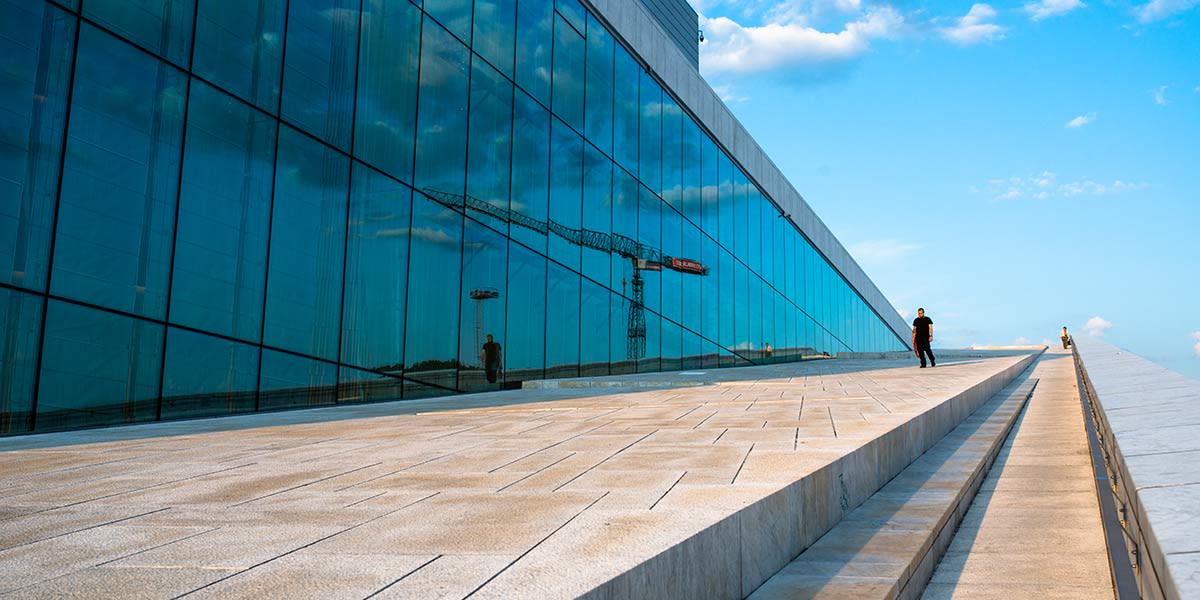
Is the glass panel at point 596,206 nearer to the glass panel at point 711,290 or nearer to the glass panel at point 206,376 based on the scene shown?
the glass panel at point 711,290

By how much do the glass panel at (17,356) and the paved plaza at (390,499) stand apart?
2.68ft

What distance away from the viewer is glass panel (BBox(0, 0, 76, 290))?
8.13 m

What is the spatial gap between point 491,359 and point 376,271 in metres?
3.52

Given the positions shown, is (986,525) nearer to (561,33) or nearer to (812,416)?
(812,416)

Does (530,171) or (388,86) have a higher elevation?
(388,86)

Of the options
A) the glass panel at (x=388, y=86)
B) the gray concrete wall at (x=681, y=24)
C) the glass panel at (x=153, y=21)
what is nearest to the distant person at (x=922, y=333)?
the glass panel at (x=388, y=86)

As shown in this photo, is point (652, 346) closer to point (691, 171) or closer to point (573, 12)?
point (691, 171)

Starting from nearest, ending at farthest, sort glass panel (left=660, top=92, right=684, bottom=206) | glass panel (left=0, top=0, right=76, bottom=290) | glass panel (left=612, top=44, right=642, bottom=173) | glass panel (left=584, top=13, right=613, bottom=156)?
glass panel (left=0, top=0, right=76, bottom=290) < glass panel (left=584, top=13, right=613, bottom=156) < glass panel (left=612, top=44, right=642, bottom=173) < glass panel (left=660, top=92, right=684, bottom=206)

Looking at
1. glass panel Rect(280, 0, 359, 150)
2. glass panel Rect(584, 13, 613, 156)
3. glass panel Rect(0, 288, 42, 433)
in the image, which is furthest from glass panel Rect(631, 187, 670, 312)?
glass panel Rect(0, 288, 42, 433)

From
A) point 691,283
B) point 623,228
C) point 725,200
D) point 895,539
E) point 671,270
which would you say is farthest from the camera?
point 725,200

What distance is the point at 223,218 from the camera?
403 inches

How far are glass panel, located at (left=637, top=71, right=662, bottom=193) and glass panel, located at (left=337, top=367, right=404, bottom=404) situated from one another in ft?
36.9

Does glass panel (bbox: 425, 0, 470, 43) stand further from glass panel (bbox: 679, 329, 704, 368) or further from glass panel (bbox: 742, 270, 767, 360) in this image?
glass panel (bbox: 742, 270, 767, 360)

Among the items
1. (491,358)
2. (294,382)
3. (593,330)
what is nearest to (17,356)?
(294,382)
